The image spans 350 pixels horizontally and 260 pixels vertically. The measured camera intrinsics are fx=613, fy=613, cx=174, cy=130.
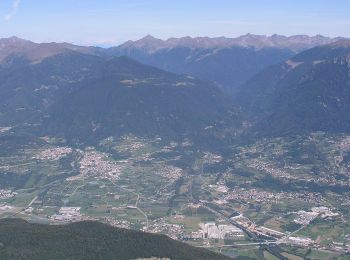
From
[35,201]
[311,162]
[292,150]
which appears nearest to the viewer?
[35,201]

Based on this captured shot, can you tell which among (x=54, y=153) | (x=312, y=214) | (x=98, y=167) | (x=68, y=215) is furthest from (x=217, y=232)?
(x=54, y=153)

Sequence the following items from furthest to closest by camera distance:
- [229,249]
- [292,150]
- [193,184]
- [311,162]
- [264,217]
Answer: [292,150] → [311,162] → [193,184] → [264,217] → [229,249]

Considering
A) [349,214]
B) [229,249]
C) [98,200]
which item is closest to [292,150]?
[349,214]

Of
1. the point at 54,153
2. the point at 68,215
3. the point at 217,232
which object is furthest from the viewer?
the point at 54,153

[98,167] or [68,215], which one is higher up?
[98,167]

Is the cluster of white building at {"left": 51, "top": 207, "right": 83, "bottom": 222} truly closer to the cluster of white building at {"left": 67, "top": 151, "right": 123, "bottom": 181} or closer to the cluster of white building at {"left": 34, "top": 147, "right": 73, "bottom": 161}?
the cluster of white building at {"left": 67, "top": 151, "right": 123, "bottom": 181}

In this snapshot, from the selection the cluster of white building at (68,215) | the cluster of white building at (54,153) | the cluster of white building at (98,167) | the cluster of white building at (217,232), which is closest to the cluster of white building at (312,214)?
the cluster of white building at (217,232)

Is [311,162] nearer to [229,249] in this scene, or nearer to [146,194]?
[146,194]

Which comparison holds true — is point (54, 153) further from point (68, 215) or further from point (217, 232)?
point (217, 232)

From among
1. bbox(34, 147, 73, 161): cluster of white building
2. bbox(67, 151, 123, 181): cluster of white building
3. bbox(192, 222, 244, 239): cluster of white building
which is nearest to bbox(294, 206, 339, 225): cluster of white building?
bbox(192, 222, 244, 239): cluster of white building

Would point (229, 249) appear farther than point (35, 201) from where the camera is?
No
